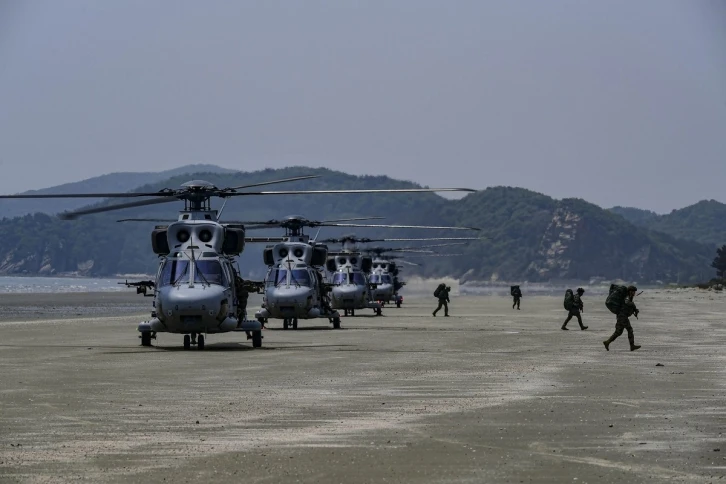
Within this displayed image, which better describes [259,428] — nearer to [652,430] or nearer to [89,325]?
[652,430]

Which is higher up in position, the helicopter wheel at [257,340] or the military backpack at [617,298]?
the military backpack at [617,298]

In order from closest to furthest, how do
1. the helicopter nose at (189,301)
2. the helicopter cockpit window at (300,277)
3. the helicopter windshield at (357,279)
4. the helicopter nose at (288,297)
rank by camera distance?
the helicopter nose at (189,301) < the helicopter nose at (288,297) < the helicopter cockpit window at (300,277) < the helicopter windshield at (357,279)

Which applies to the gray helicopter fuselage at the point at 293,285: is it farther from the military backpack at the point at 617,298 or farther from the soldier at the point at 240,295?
the military backpack at the point at 617,298

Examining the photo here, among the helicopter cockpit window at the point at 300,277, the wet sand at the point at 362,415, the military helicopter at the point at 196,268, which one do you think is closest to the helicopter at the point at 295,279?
the helicopter cockpit window at the point at 300,277

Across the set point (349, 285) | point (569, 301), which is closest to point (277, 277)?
point (569, 301)

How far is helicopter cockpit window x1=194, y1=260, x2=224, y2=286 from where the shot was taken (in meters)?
30.8

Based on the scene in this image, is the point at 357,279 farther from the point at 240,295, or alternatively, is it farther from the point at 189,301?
the point at 189,301

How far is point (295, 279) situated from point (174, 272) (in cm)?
1367

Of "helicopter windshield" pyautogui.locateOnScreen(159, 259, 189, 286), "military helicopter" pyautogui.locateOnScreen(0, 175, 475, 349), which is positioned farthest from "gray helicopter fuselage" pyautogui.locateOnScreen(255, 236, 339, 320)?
"helicopter windshield" pyautogui.locateOnScreen(159, 259, 189, 286)

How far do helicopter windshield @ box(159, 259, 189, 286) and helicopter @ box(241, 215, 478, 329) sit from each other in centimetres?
1188

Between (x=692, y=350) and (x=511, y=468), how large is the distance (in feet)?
67.7

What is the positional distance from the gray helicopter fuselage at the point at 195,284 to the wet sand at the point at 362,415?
2.15 feet

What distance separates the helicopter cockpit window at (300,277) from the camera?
44.4 meters

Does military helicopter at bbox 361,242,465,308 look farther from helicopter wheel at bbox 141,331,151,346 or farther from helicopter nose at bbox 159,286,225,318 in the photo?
helicopter nose at bbox 159,286,225,318
